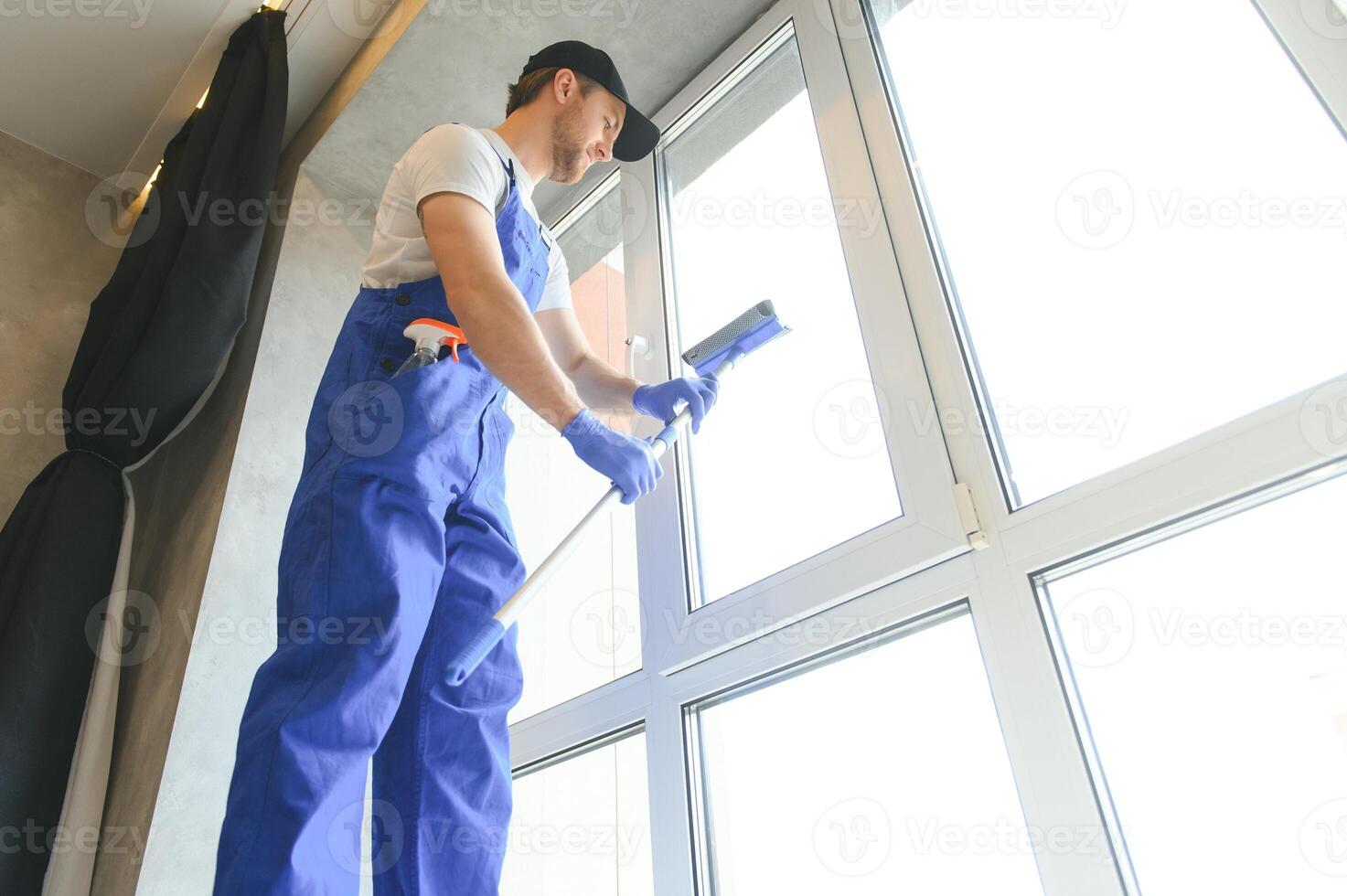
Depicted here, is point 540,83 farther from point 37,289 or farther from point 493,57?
point 37,289

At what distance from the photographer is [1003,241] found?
1456 mm

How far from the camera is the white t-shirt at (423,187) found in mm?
1365

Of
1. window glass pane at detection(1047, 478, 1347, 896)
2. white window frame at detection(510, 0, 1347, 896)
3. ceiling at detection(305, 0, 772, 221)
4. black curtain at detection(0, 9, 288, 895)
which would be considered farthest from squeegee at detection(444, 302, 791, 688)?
black curtain at detection(0, 9, 288, 895)

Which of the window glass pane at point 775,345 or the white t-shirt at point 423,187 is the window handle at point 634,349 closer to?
the window glass pane at point 775,345

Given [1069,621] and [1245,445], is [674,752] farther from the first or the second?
[1245,445]

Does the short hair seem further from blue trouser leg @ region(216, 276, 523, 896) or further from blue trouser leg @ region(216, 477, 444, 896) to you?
blue trouser leg @ region(216, 477, 444, 896)

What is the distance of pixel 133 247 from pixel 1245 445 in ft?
8.04

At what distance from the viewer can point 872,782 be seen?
4.09 feet

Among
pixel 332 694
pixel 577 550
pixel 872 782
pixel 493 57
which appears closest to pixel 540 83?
pixel 493 57

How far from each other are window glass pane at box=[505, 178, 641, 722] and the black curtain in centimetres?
77

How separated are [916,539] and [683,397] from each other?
1.47ft

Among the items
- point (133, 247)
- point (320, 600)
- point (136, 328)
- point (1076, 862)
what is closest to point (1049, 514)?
point (1076, 862)

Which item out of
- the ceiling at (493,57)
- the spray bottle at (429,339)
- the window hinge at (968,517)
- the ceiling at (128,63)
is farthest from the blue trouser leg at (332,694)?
the ceiling at (128,63)

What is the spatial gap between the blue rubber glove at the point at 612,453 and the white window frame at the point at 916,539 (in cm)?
30
